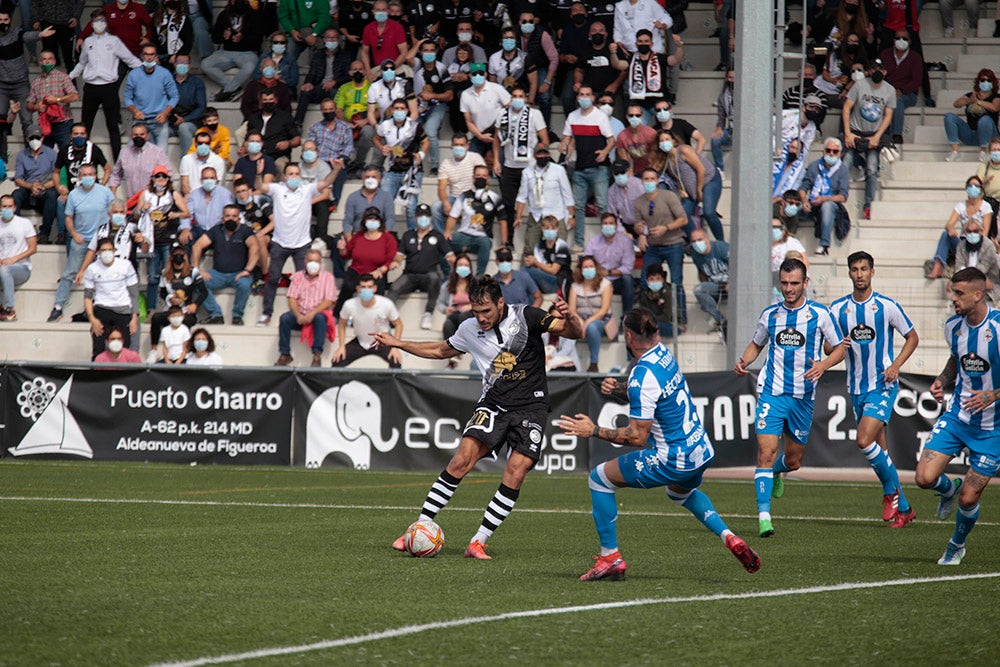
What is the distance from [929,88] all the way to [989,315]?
57.3ft

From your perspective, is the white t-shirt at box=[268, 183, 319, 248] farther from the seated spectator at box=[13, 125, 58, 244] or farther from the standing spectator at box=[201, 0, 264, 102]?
the standing spectator at box=[201, 0, 264, 102]

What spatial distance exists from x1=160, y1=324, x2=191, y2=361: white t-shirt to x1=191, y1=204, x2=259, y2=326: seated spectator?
144cm

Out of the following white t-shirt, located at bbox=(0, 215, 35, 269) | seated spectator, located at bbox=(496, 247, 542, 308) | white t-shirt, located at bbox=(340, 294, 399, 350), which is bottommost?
white t-shirt, located at bbox=(340, 294, 399, 350)

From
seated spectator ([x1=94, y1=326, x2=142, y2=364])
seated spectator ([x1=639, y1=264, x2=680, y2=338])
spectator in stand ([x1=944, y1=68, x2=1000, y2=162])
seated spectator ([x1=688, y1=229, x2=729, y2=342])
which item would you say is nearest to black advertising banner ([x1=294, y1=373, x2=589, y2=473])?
seated spectator ([x1=639, y1=264, x2=680, y2=338])

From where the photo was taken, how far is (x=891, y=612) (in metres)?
7.27

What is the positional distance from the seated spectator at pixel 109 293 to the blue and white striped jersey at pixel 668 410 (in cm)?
1517

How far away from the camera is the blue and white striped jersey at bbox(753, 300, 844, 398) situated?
40.8ft

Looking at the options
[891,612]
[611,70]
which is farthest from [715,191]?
[891,612]

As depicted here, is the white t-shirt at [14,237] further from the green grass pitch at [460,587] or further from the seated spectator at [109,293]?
the green grass pitch at [460,587]

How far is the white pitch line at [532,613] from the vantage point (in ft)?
19.1

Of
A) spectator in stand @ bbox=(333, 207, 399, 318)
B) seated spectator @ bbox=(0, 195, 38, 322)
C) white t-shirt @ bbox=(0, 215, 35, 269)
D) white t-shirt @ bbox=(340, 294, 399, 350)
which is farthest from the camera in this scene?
white t-shirt @ bbox=(0, 215, 35, 269)

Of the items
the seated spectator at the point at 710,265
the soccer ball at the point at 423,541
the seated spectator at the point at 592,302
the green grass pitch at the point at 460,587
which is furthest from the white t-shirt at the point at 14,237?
the soccer ball at the point at 423,541

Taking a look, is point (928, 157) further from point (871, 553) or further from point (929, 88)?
point (871, 553)

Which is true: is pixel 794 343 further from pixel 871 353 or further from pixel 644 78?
pixel 644 78
